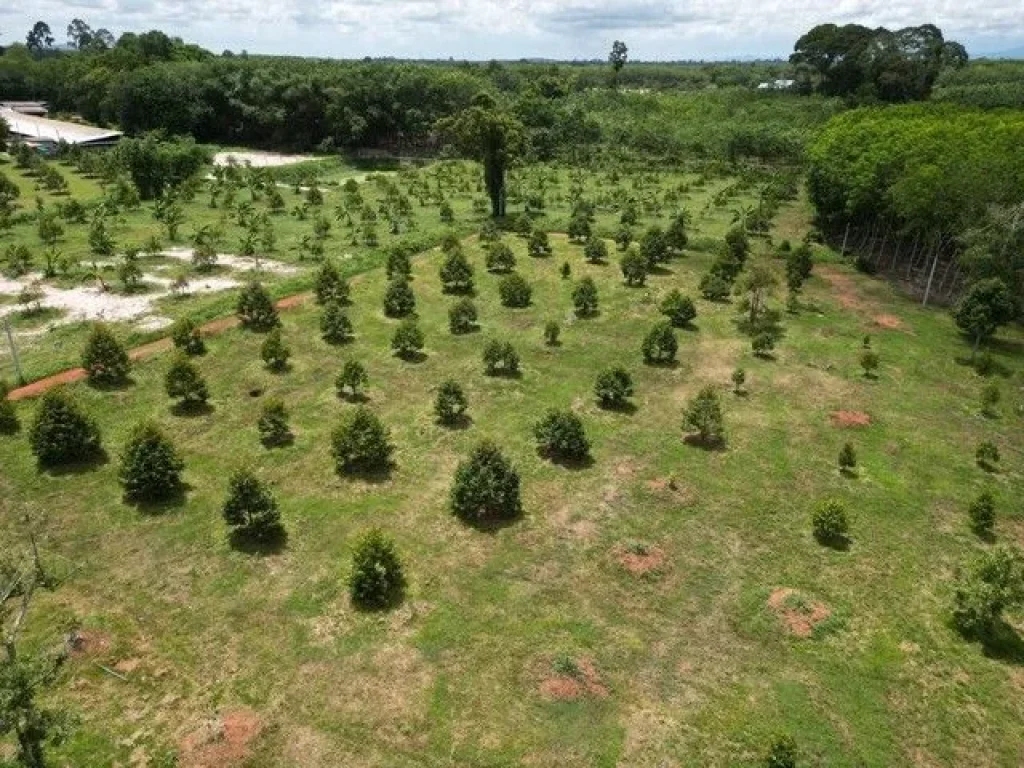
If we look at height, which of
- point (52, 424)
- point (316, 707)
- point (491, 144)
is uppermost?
point (491, 144)

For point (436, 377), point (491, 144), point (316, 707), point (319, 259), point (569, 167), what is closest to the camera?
point (316, 707)

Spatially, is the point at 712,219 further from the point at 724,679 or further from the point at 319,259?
the point at 724,679

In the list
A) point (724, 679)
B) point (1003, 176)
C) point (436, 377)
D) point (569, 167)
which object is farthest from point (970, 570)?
point (569, 167)

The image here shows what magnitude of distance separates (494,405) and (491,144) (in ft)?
118

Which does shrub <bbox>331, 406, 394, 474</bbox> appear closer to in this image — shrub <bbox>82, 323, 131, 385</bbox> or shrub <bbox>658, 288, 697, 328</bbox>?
shrub <bbox>82, 323, 131, 385</bbox>

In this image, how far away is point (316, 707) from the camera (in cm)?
2106

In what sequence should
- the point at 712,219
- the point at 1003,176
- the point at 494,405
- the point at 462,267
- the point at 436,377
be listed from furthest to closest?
the point at 712,219
the point at 462,267
the point at 1003,176
the point at 436,377
the point at 494,405

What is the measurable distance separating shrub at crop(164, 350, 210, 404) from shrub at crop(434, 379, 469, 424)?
11149mm

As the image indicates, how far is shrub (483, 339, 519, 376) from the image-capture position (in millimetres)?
40375

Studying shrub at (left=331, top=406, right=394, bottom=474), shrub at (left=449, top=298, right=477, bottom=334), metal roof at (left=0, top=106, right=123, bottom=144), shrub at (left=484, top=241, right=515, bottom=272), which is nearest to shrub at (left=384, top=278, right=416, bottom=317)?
shrub at (left=449, top=298, right=477, bottom=334)

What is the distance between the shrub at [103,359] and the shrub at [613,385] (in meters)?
23.7

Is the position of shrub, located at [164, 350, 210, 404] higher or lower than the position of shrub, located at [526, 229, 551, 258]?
lower

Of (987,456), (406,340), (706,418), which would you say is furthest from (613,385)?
(987,456)

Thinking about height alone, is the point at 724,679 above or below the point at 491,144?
below
